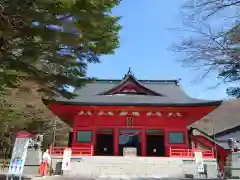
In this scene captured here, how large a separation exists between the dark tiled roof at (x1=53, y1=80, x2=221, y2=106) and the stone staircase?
3.25 meters

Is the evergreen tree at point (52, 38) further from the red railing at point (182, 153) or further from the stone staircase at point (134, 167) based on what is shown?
the red railing at point (182, 153)

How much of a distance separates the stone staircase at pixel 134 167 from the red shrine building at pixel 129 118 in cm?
162

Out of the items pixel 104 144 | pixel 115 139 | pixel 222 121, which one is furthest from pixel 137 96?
pixel 222 121

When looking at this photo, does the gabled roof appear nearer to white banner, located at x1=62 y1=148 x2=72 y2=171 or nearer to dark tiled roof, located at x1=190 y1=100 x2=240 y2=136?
white banner, located at x1=62 y1=148 x2=72 y2=171

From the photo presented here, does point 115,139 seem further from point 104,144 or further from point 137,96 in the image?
point 137,96

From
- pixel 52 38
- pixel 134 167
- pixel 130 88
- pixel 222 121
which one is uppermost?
pixel 222 121

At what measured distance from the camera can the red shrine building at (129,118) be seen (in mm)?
16969

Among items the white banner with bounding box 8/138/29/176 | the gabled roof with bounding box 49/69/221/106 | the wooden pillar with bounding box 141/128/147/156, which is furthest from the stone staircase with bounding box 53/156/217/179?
the white banner with bounding box 8/138/29/176

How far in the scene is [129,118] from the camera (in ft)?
59.3

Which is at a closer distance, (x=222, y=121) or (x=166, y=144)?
(x=166, y=144)

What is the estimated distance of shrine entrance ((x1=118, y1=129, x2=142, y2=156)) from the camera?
59.3ft

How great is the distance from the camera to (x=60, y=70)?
34.7 ft

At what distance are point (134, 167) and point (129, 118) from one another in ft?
12.6

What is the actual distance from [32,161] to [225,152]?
16.9m
